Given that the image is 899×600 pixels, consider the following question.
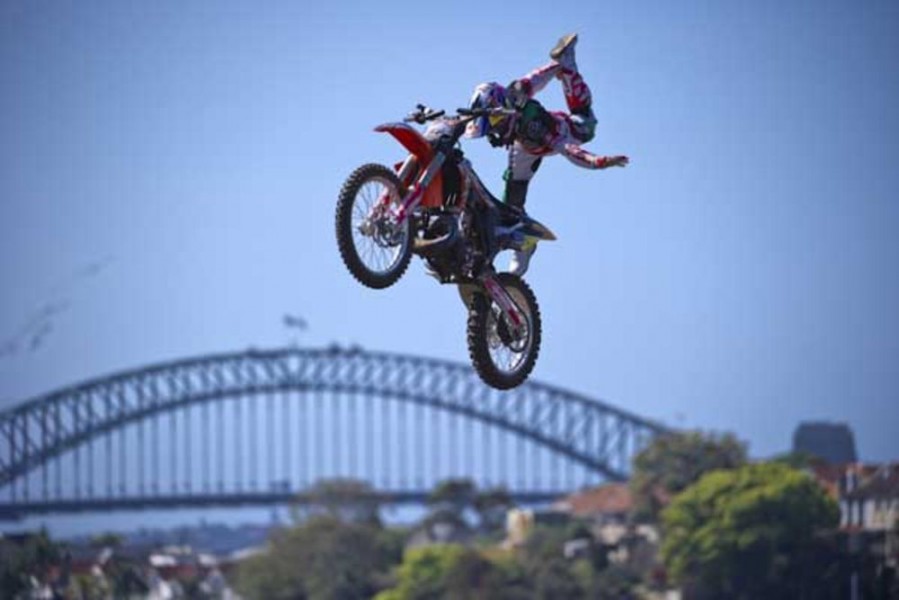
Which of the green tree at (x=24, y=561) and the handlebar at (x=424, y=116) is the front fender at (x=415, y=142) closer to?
the handlebar at (x=424, y=116)

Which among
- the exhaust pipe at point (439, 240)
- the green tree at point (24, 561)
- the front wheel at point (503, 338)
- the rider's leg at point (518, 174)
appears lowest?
the green tree at point (24, 561)

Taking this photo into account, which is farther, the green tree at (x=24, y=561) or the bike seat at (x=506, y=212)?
the green tree at (x=24, y=561)

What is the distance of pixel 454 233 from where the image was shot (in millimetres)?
39500

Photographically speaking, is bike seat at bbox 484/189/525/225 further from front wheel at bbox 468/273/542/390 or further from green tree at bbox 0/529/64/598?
green tree at bbox 0/529/64/598

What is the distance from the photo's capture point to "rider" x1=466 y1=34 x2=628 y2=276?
1582 inches

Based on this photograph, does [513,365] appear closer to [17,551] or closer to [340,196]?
[340,196]

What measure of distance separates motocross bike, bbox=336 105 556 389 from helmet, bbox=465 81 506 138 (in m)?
0.12

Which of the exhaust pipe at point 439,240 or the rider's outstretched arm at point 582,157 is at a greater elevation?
the rider's outstretched arm at point 582,157

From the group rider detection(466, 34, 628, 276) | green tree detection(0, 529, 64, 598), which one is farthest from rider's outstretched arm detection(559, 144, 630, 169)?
green tree detection(0, 529, 64, 598)

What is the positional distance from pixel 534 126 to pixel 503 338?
120 inches

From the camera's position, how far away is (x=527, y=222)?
135ft

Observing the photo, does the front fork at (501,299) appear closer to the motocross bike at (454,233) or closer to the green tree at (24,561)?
the motocross bike at (454,233)

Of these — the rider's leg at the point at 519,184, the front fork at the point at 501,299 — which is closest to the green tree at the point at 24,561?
the rider's leg at the point at 519,184

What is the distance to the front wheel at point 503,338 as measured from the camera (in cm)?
4019
